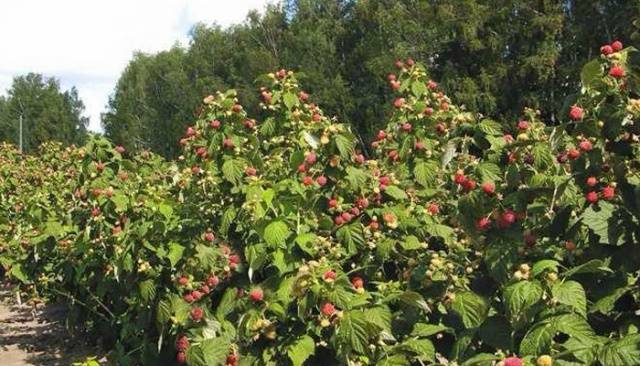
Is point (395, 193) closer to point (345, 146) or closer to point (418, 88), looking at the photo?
point (345, 146)

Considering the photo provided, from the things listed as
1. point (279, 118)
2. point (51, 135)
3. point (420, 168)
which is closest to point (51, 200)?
point (279, 118)

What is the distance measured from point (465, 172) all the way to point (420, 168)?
1056 millimetres

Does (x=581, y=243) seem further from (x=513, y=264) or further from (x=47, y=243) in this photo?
(x=47, y=243)

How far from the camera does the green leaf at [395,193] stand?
136 inches

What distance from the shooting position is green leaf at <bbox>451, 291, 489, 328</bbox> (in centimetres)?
258

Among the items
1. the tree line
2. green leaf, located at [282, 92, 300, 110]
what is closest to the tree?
the tree line

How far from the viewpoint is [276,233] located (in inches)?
128

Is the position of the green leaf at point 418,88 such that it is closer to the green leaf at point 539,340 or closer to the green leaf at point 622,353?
the green leaf at point 539,340

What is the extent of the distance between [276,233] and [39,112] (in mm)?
101045

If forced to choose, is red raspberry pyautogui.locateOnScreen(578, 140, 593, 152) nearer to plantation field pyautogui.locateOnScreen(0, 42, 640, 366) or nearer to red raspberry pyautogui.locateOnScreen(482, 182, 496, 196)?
plantation field pyautogui.locateOnScreen(0, 42, 640, 366)

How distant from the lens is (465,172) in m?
2.97

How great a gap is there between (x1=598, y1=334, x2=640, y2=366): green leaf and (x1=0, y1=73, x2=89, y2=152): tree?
9167 centimetres

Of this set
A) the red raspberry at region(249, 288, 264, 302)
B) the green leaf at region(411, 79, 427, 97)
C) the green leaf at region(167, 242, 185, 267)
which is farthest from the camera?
the green leaf at region(411, 79, 427, 97)

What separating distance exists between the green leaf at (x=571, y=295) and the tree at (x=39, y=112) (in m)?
91.5
